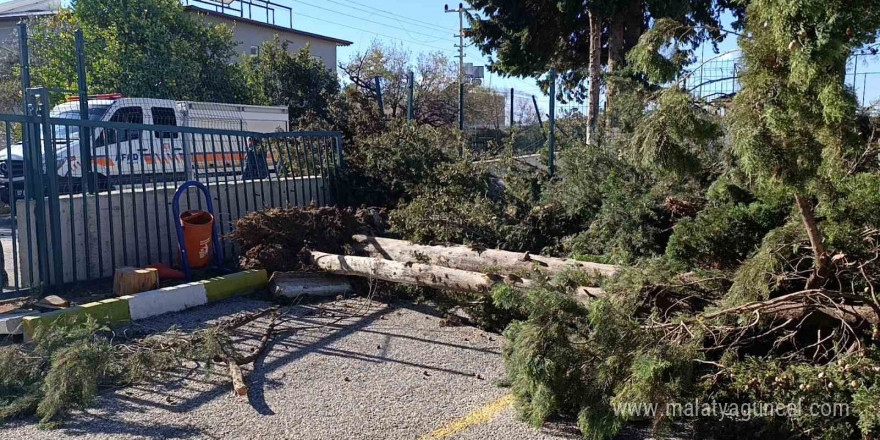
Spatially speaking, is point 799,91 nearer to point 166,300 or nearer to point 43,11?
point 166,300

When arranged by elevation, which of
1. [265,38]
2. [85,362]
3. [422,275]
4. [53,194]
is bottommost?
[85,362]

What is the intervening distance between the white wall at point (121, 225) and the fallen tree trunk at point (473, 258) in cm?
189

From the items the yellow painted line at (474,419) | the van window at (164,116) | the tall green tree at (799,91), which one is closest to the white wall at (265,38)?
the van window at (164,116)

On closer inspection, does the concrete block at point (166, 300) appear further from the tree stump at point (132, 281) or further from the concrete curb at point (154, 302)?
the tree stump at point (132, 281)

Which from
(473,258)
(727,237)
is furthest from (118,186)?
(727,237)

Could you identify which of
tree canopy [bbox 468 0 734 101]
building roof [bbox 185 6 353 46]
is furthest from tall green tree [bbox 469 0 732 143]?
building roof [bbox 185 6 353 46]

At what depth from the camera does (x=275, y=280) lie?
24.7ft

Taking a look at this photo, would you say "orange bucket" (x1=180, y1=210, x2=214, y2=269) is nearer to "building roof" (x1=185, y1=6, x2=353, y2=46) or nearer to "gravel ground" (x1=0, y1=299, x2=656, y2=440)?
"gravel ground" (x1=0, y1=299, x2=656, y2=440)

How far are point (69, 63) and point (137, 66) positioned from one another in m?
2.11

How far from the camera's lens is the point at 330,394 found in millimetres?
4902

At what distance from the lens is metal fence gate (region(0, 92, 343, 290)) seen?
6.79m

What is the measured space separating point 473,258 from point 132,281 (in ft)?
11.4

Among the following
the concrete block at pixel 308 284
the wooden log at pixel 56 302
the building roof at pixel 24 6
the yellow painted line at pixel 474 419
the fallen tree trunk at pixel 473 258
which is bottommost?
the yellow painted line at pixel 474 419

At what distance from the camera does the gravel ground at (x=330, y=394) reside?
429 cm
